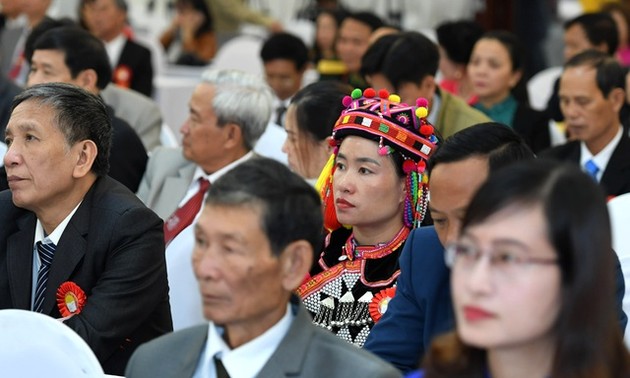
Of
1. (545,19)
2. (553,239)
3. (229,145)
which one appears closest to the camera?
(553,239)

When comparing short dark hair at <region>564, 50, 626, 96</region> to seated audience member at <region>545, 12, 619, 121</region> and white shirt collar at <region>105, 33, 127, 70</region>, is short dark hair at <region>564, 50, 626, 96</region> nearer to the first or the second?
seated audience member at <region>545, 12, 619, 121</region>

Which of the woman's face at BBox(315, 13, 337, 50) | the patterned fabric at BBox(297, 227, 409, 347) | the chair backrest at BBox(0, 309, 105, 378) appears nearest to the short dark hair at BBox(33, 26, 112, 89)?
the patterned fabric at BBox(297, 227, 409, 347)

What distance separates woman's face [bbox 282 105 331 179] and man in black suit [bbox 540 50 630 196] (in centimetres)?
132

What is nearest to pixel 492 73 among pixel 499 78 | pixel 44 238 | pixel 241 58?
pixel 499 78

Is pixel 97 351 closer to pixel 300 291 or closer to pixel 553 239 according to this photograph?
pixel 300 291

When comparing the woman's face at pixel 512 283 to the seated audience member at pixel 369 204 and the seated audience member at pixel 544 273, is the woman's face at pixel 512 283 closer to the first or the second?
the seated audience member at pixel 544 273

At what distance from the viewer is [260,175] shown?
85.5 inches

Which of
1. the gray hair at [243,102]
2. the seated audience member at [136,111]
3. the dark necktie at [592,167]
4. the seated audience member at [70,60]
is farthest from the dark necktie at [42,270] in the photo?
the dark necktie at [592,167]

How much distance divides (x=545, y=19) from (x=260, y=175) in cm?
768

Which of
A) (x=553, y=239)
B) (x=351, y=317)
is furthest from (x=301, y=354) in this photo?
(x=351, y=317)

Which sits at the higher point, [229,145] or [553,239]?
[553,239]

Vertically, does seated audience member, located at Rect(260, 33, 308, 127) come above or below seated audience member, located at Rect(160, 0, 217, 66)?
above

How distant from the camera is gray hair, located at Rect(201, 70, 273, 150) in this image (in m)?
4.36

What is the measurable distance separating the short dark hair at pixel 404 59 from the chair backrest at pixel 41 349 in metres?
2.84
